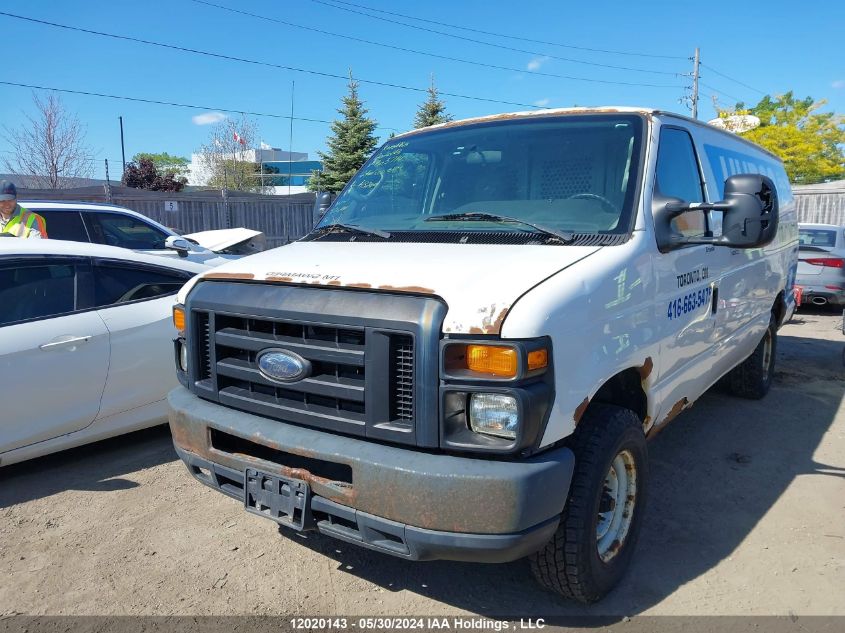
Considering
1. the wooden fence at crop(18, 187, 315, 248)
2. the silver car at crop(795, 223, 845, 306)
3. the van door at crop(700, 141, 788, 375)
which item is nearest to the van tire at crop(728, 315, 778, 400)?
the van door at crop(700, 141, 788, 375)

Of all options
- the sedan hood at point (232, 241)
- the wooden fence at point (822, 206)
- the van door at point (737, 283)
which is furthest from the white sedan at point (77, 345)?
the wooden fence at point (822, 206)

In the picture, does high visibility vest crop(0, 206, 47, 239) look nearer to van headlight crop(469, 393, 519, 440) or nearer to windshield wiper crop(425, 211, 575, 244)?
windshield wiper crop(425, 211, 575, 244)

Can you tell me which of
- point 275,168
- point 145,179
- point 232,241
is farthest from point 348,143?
point 275,168

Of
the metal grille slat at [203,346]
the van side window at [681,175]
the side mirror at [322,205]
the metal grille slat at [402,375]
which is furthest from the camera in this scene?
the side mirror at [322,205]

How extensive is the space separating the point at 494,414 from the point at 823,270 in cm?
1026

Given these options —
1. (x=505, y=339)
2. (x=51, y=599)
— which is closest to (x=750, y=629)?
(x=505, y=339)

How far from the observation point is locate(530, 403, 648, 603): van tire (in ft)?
8.63

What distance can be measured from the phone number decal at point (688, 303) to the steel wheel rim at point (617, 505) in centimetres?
80

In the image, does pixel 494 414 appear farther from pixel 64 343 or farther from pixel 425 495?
pixel 64 343

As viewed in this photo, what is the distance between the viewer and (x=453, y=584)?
10.2 feet

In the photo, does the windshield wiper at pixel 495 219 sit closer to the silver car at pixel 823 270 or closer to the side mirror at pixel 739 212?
the side mirror at pixel 739 212

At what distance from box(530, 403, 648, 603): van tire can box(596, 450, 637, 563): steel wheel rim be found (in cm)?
2

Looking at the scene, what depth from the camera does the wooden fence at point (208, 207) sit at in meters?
14.8

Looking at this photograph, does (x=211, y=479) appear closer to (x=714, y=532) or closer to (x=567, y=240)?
(x=567, y=240)
